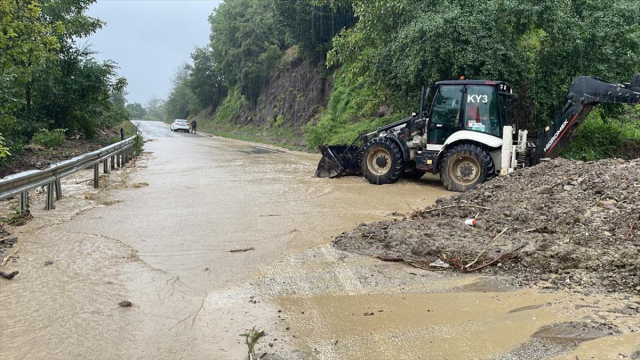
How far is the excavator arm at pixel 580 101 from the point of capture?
396 inches

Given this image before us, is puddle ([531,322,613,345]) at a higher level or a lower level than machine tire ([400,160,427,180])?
lower

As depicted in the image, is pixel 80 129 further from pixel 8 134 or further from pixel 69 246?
pixel 69 246

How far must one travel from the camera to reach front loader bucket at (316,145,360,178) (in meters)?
13.0

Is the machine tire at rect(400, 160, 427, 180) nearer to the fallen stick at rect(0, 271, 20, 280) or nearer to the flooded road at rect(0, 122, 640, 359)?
the flooded road at rect(0, 122, 640, 359)

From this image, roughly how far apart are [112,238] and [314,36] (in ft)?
96.6

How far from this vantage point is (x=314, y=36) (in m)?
33.8

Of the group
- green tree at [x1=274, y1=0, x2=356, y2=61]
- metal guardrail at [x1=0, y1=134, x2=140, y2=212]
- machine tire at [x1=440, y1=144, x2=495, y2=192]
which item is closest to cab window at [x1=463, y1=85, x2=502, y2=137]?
machine tire at [x1=440, y1=144, x2=495, y2=192]

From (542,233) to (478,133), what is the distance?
18.0 ft

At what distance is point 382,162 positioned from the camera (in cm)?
1223

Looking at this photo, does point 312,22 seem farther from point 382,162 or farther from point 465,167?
point 465,167

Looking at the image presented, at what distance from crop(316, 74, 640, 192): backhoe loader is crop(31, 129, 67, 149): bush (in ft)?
39.8

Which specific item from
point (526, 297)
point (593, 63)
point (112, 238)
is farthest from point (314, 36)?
point (526, 297)

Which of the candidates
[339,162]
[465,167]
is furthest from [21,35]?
[465,167]

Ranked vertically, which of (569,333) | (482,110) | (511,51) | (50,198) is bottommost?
(569,333)
